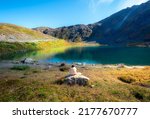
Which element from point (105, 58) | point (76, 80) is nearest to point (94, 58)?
point (105, 58)

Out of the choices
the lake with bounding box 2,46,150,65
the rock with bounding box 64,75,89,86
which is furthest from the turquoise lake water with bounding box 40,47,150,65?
the rock with bounding box 64,75,89,86

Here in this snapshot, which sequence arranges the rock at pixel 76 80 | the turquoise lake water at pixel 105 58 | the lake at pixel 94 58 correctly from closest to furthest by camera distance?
the rock at pixel 76 80 < the turquoise lake water at pixel 105 58 < the lake at pixel 94 58

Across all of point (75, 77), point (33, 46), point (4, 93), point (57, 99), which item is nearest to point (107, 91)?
point (75, 77)

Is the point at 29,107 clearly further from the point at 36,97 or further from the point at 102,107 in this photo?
the point at 36,97

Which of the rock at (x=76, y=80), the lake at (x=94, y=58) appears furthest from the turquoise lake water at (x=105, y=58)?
the rock at (x=76, y=80)

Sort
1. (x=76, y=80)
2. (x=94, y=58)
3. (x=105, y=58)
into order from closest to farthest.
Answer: (x=76, y=80) → (x=105, y=58) → (x=94, y=58)

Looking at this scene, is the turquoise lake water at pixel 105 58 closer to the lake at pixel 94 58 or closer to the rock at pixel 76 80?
the lake at pixel 94 58

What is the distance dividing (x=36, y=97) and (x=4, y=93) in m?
4.33

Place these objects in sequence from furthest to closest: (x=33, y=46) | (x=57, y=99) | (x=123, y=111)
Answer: (x=33, y=46) → (x=57, y=99) → (x=123, y=111)

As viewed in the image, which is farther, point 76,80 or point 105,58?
point 105,58

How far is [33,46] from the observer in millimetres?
169500

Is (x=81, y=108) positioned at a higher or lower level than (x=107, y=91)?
higher

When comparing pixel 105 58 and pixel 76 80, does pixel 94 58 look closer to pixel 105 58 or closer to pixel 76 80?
pixel 105 58

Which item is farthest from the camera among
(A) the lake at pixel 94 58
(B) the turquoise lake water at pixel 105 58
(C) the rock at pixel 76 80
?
(A) the lake at pixel 94 58
